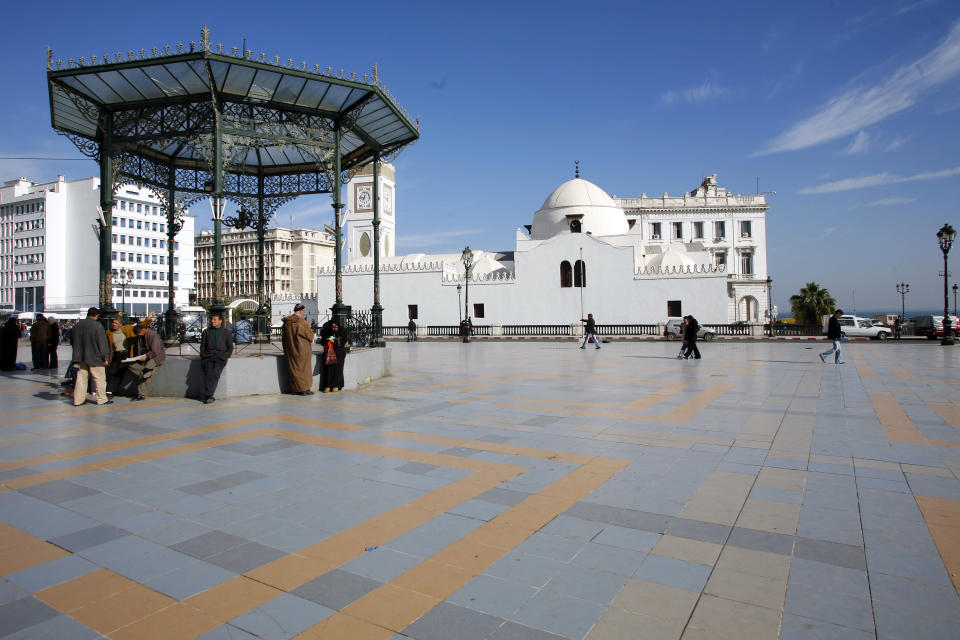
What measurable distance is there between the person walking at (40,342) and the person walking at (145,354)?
6896mm

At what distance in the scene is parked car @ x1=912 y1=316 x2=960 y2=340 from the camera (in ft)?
92.0

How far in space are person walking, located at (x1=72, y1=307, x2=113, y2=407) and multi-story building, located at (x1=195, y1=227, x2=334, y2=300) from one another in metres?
92.0

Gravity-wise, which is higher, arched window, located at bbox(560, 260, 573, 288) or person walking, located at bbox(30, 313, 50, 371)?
arched window, located at bbox(560, 260, 573, 288)

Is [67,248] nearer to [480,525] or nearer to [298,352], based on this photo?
[298,352]

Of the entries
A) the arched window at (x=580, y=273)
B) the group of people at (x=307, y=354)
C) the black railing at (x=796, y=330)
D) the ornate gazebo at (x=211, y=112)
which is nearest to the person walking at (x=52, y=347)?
the ornate gazebo at (x=211, y=112)

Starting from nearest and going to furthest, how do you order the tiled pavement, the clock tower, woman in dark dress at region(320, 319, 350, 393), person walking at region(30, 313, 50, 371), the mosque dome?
the tiled pavement, woman in dark dress at region(320, 319, 350, 393), person walking at region(30, 313, 50, 371), the mosque dome, the clock tower

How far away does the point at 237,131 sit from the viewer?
38.3 ft

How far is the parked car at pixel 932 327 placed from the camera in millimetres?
28031

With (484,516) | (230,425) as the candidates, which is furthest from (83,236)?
(484,516)

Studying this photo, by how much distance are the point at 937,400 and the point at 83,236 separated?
84858 millimetres

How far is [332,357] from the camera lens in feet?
32.8

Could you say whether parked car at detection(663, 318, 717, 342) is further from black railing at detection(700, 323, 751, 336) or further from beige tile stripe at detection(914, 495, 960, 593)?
beige tile stripe at detection(914, 495, 960, 593)

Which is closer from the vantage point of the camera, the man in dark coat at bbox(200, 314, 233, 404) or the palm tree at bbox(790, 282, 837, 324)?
the man in dark coat at bbox(200, 314, 233, 404)

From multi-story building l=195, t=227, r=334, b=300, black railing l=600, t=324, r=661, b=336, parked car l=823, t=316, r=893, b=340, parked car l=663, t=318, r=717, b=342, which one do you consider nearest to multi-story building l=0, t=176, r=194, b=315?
multi-story building l=195, t=227, r=334, b=300
